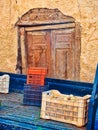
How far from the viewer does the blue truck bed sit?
3.09 metres

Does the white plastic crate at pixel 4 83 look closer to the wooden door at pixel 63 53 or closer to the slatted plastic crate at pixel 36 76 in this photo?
the slatted plastic crate at pixel 36 76

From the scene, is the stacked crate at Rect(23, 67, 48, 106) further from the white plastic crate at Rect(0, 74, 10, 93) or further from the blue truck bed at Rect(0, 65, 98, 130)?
the white plastic crate at Rect(0, 74, 10, 93)

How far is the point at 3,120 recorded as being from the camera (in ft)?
11.4

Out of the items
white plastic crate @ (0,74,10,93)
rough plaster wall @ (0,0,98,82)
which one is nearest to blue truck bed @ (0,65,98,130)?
white plastic crate @ (0,74,10,93)

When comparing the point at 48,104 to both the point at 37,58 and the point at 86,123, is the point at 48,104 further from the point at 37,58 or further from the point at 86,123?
the point at 37,58

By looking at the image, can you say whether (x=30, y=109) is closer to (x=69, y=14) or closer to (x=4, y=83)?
(x=4, y=83)

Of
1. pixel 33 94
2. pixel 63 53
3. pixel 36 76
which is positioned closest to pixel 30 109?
pixel 33 94

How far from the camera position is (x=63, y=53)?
17.9 ft

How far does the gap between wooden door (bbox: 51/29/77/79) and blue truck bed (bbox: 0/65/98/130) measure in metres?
0.92

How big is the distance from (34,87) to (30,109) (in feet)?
1.49

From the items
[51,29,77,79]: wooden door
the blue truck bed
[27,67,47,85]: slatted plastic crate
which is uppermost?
[51,29,77,79]: wooden door

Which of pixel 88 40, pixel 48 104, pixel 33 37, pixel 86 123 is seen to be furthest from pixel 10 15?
pixel 86 123

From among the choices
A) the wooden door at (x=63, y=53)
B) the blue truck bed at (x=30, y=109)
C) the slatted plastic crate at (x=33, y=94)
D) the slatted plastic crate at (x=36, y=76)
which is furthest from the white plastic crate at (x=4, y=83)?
the wooden door at (x=63, y=53)

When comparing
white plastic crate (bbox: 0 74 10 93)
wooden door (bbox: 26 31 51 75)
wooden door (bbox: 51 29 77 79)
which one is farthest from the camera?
wooden door (bbox: 26 31 51 75)
